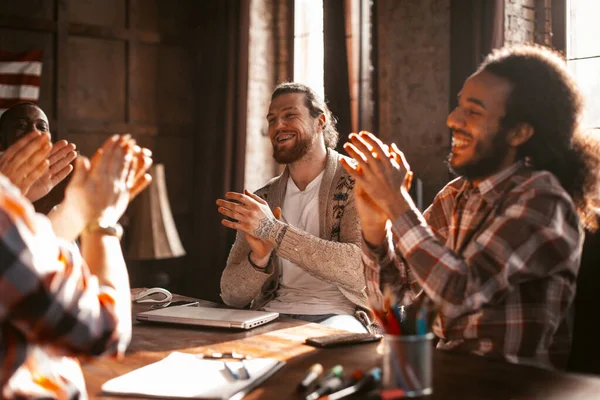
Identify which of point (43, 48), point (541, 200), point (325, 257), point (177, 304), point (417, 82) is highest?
point (43, 48)

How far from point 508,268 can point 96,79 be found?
379cm

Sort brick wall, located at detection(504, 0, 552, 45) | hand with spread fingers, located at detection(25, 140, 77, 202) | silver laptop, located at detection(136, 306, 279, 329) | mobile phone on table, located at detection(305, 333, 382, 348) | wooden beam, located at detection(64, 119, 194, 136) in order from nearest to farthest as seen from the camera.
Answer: mobile phone on table, located at detection(305, 333, 382, 348), silver laptop, located at detection(136, 306, 279, 329), hand with spread fingers, located at detection(25, 140, 77, 202), brick wall, located at detection(504, 0, 552, 45), wooden beam, located at detection(64, 119, 194, 136)

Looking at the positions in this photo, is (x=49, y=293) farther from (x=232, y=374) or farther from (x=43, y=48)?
(x=43, y=48)

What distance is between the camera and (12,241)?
85cm

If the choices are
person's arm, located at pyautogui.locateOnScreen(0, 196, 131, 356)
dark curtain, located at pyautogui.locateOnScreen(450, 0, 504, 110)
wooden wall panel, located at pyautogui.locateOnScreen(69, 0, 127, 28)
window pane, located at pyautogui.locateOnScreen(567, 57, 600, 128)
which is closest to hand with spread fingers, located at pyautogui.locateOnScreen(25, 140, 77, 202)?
person's arm, located at pyautogui.locateOnScreen(0, 196, 131, 356)

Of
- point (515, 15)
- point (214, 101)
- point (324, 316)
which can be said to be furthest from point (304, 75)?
point (324, 316)

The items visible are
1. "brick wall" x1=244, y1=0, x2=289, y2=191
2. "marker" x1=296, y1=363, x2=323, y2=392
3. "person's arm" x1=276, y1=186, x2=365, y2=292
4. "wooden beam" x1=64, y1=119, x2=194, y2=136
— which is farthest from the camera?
"brick wall" x1=244, y1=0, x2=289, y2=191

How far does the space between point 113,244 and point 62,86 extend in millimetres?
3663

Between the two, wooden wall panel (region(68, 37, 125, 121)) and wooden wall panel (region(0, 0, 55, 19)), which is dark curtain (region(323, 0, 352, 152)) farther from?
wooden wall panel (region(0, 0, 55, 19))

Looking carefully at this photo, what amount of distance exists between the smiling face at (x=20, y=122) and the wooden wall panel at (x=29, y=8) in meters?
1.33

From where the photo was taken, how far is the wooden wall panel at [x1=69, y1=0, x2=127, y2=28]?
4.52 metres

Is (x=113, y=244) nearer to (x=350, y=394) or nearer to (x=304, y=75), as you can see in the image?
(x=350, y=394)

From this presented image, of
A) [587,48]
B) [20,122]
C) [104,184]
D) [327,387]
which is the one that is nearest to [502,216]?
[327,387]

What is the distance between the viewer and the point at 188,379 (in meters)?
1.33
